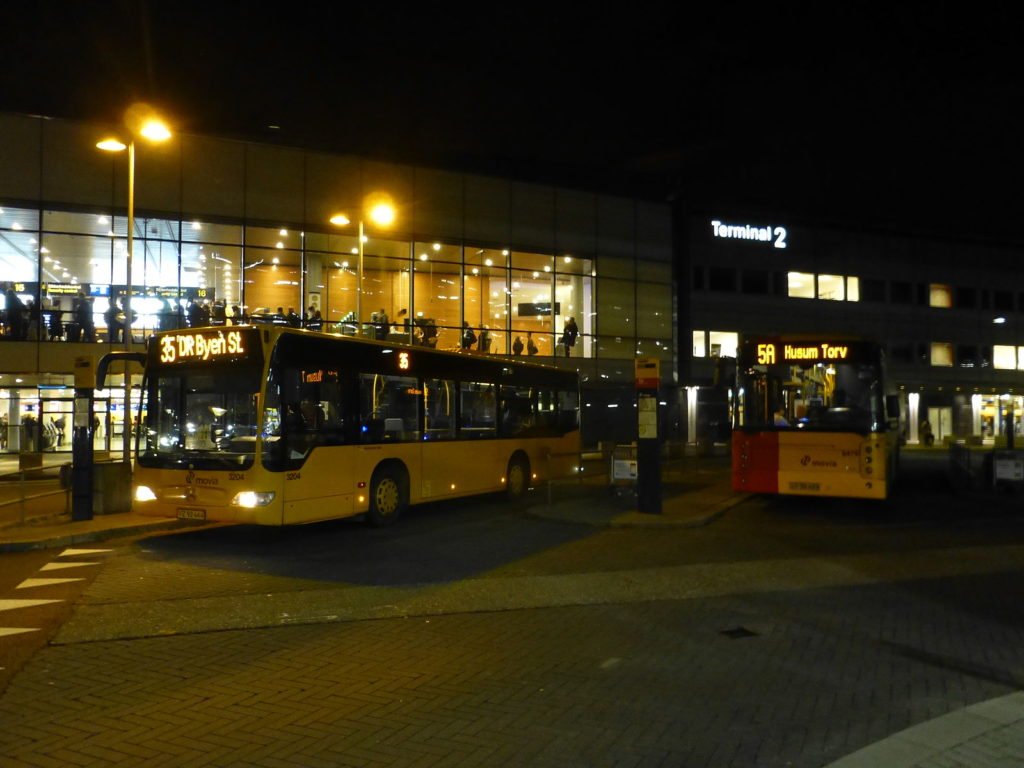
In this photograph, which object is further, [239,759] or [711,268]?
[711,268]

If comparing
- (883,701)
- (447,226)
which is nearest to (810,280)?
(447,226)

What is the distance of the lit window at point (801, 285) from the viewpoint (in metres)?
47.8

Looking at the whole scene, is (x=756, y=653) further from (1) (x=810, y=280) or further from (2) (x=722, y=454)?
(1) (x=810, y=280)

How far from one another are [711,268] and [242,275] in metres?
25.5

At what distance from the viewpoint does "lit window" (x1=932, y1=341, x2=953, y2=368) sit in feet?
170

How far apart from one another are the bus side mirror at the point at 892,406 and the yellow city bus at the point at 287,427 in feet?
29.1

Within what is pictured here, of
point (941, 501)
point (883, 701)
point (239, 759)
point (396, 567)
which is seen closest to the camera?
point (239, 759)

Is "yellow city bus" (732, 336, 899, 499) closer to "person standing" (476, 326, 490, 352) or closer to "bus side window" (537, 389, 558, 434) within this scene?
"bus side window" (537, 389, 558, 434)

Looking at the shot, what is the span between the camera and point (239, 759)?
5.07 metres

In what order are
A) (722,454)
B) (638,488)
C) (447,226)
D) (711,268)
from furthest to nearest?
1. (711,268)
2. (722,454)
3. (447,226)
4. (638,488)

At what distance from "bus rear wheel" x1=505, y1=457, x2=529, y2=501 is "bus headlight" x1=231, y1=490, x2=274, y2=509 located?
7.53 m

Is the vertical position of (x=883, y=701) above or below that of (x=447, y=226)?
below

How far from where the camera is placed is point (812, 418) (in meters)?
16.8

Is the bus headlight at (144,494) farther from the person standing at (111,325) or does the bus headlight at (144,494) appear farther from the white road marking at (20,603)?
the person standing at (111,325)
